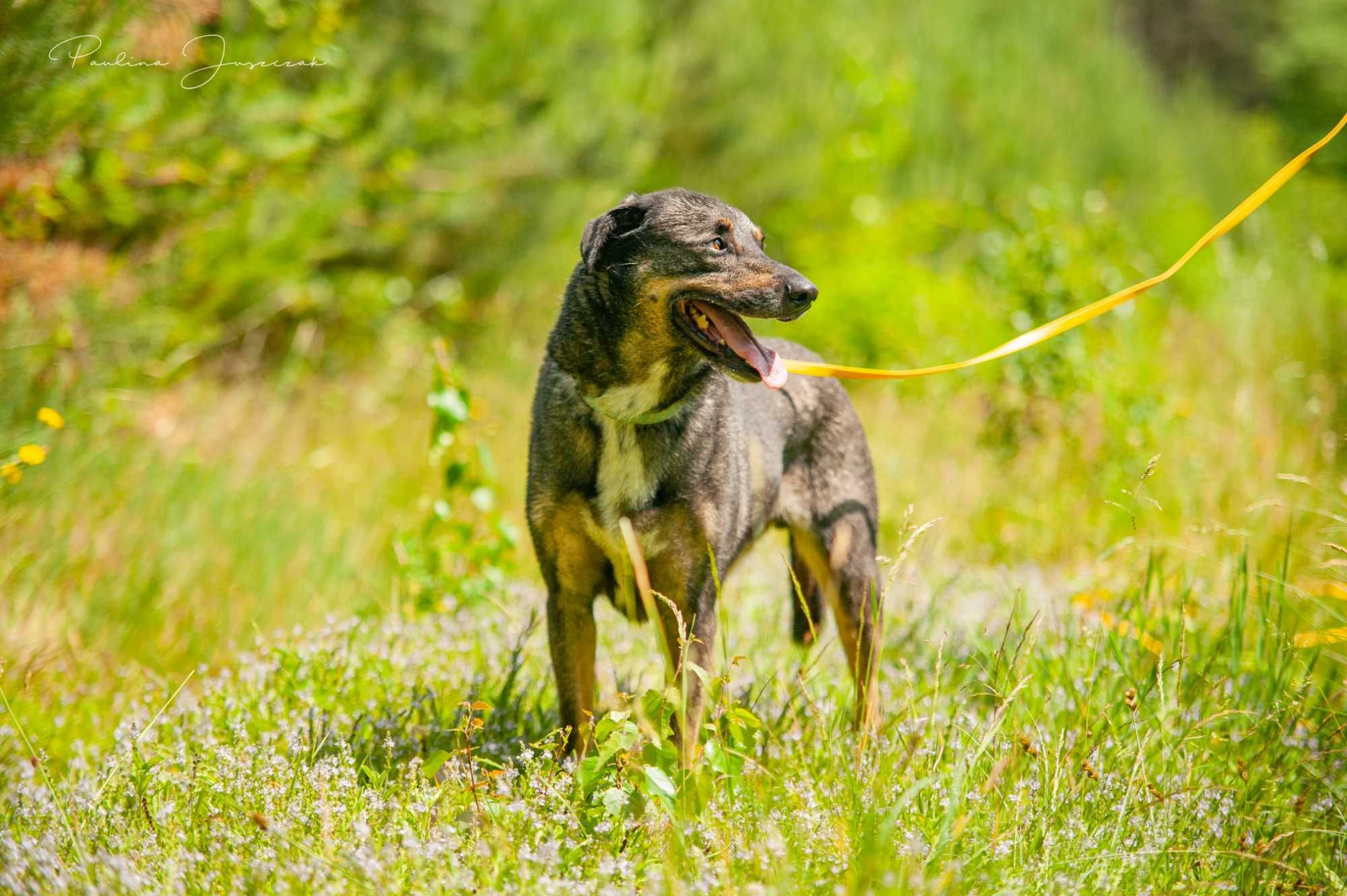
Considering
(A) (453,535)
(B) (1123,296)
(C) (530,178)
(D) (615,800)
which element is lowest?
(A) (453,535)

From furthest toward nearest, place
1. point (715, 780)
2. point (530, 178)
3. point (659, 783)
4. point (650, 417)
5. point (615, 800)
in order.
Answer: point (530, 178), point (650, 417), point (715, 780), point (615, 800), point (659, 783)

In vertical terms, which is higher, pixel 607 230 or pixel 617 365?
pixel 607 230

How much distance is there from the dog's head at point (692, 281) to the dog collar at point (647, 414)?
6.4 inches

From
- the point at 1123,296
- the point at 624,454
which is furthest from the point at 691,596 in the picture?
the point at 1123,296

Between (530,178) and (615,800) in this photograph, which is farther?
(530,178)

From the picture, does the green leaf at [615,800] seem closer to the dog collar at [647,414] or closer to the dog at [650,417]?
the dog at [650,417]

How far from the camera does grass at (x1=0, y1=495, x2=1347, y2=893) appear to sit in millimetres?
2525

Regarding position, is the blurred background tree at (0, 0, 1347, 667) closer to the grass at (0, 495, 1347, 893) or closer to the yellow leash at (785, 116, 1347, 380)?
the grass at (0, 495, 1347, 893)

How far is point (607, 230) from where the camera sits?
3467 millimetres

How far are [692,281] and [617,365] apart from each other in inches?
13.7

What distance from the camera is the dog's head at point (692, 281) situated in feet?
11.0

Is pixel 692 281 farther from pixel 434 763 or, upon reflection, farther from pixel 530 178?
pixel 530 178

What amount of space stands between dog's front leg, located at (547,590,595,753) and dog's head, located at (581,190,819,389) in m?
0.85

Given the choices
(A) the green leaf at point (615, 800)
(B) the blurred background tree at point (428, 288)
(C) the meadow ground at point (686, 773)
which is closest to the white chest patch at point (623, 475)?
(C) the meadow ground at point (686, 773)
